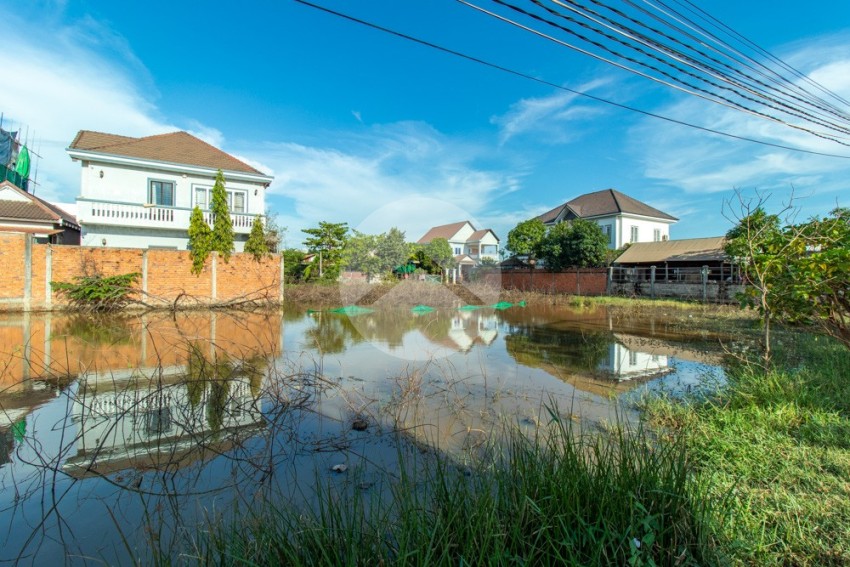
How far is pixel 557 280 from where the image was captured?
2070 cm

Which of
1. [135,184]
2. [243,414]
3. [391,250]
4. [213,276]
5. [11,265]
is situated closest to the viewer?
[243,414]

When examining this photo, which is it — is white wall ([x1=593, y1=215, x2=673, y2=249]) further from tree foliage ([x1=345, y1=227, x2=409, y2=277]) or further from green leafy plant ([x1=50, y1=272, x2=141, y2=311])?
green leafy plant ([x1=50, y1=272, x2=141, y2=311])

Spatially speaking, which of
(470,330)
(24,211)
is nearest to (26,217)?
(24,211)

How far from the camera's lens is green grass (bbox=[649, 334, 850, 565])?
1780 millimetres

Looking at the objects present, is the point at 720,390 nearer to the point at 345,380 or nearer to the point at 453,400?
the point at 453,400

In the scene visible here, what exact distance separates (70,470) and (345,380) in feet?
9.07

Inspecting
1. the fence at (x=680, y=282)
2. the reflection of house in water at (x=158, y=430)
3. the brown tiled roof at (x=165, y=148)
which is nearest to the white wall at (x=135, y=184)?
the brown tiled roof at (x=165, y=148)

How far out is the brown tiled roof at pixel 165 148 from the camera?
14.5 metres

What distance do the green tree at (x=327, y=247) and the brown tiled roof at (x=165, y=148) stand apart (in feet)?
11.5

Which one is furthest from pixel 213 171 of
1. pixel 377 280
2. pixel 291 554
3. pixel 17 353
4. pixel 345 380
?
pixel 291 554

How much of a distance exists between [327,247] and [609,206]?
1920cm

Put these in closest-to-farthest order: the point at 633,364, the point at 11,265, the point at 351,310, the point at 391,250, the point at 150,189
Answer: the point at 633,364 < the point at 11,265 < the point at 351,310 < the point at 150,189 < the point at 391,250

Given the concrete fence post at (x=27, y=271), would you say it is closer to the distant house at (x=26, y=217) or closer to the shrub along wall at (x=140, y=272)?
the shrub along wall at (x=140, y=272)

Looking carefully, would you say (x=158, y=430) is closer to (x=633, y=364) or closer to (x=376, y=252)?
(x=633, y=364)
